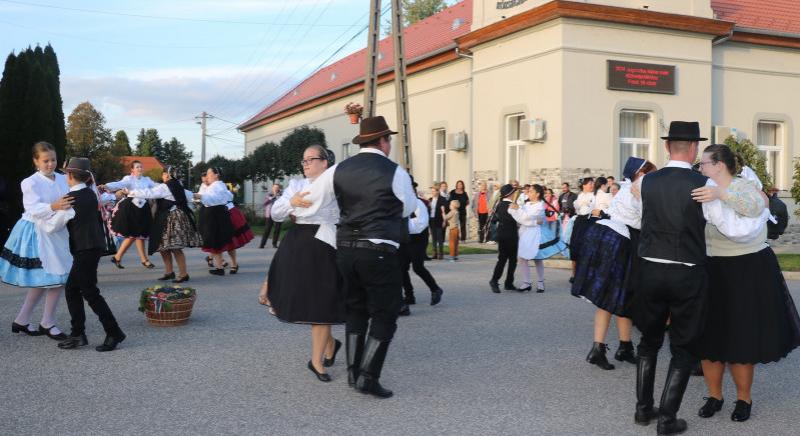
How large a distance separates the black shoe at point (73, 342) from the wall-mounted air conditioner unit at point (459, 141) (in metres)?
18.4

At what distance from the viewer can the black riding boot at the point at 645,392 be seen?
505 cm

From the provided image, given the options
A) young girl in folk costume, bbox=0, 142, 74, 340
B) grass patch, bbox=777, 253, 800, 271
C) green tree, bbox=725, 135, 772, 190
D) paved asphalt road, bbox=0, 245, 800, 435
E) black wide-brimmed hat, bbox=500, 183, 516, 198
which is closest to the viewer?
paved asphalt road, bbox=0, 245, 800, 435

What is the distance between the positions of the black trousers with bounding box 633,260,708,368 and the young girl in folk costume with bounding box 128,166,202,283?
8.82m

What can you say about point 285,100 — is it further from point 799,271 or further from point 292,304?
point 292,304

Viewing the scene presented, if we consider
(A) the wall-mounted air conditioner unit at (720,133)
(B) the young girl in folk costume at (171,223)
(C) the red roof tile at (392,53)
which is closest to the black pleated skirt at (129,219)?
(B) the young girl in folk costume at (171,223)

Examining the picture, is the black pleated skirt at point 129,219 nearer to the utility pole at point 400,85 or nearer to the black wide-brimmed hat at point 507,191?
the black wide-brimmed hat at point 507,191

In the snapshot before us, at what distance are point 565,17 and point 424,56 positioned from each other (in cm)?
718

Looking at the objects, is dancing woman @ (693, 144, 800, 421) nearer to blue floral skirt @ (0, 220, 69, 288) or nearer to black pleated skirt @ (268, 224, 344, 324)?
black pleated skirt @ (268, 224, 344, 324)

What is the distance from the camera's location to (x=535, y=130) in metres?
20.8

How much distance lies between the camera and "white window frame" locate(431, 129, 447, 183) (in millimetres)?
27359

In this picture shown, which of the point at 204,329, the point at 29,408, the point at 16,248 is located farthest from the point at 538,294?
Result: the point at 29,408

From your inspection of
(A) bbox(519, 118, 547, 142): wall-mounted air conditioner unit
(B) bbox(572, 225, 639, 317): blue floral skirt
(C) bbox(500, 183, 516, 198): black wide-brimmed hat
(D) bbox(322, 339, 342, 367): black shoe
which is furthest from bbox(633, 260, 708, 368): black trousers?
(A) bbox(519, 118, 547, 142): wall-mounted air conditioner unit

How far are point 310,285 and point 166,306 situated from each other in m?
2.94

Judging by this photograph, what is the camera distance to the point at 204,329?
27.5 ft
